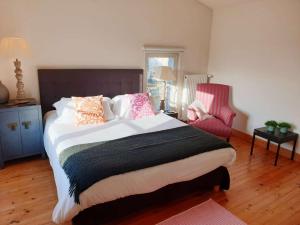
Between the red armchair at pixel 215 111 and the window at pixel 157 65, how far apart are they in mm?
525

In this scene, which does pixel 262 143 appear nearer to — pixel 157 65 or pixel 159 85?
pixel 159 85

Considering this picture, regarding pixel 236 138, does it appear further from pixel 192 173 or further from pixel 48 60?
pixel 48 60

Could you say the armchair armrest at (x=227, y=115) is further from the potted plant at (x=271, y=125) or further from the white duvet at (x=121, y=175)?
the white duvet at (x=121, y=175)

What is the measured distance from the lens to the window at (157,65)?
4.05m

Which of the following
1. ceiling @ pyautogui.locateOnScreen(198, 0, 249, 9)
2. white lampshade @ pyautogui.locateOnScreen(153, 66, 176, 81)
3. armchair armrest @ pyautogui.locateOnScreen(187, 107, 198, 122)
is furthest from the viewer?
ceiling @ pyautogui.locateOnScreen(198, 0, 249, 9)

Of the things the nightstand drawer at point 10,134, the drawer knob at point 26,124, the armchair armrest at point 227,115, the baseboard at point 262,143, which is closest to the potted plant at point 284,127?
the baseboard at point 262,143

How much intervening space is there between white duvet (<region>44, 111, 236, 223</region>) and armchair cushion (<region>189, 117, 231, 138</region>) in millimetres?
694

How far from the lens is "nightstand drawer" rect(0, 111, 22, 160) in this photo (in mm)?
2785

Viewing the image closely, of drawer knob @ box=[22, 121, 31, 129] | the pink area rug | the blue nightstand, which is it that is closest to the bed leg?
the pink area rug

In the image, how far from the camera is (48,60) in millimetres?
3203

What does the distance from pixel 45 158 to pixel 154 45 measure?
2472mm

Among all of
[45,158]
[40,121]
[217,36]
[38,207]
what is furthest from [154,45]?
[38,207]

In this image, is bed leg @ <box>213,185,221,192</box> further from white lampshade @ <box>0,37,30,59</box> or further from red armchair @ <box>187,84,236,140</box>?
white lampshade @ <box>0,37,30,59</box>

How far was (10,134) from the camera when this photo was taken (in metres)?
2.85
